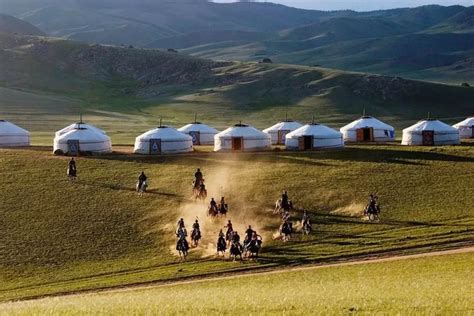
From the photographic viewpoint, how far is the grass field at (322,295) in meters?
15.0

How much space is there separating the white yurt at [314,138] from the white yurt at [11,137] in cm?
2391

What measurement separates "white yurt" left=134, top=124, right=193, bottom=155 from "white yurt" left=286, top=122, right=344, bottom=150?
30.6 ft

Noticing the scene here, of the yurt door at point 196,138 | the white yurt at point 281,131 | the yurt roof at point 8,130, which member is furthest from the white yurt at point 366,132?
the yurt roof at point 8,130

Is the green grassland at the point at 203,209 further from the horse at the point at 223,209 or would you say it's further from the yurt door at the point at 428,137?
the yurt door at the point at 428,137

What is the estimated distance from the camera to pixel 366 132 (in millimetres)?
67562

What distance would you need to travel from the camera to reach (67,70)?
166125mm

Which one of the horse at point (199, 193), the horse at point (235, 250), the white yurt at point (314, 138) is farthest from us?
the white yurt at point (314, 138)

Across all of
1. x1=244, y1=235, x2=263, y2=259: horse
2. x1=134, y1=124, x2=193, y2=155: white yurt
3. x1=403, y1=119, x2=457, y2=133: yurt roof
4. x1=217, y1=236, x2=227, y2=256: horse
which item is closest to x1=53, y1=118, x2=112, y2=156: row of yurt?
x1=134, y1=124, x2=193, y2=155: white yurt

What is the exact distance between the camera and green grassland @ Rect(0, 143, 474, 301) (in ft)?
109

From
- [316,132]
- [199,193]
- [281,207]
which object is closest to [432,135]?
[316,132]

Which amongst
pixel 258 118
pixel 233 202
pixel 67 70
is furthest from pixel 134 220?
pixel 67 70

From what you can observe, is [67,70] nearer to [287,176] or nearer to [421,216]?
[287,176]

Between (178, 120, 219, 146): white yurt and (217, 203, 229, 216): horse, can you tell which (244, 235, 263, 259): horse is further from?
(178, 120, 219, 146): white yurt

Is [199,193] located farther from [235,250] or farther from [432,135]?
[432,135]
